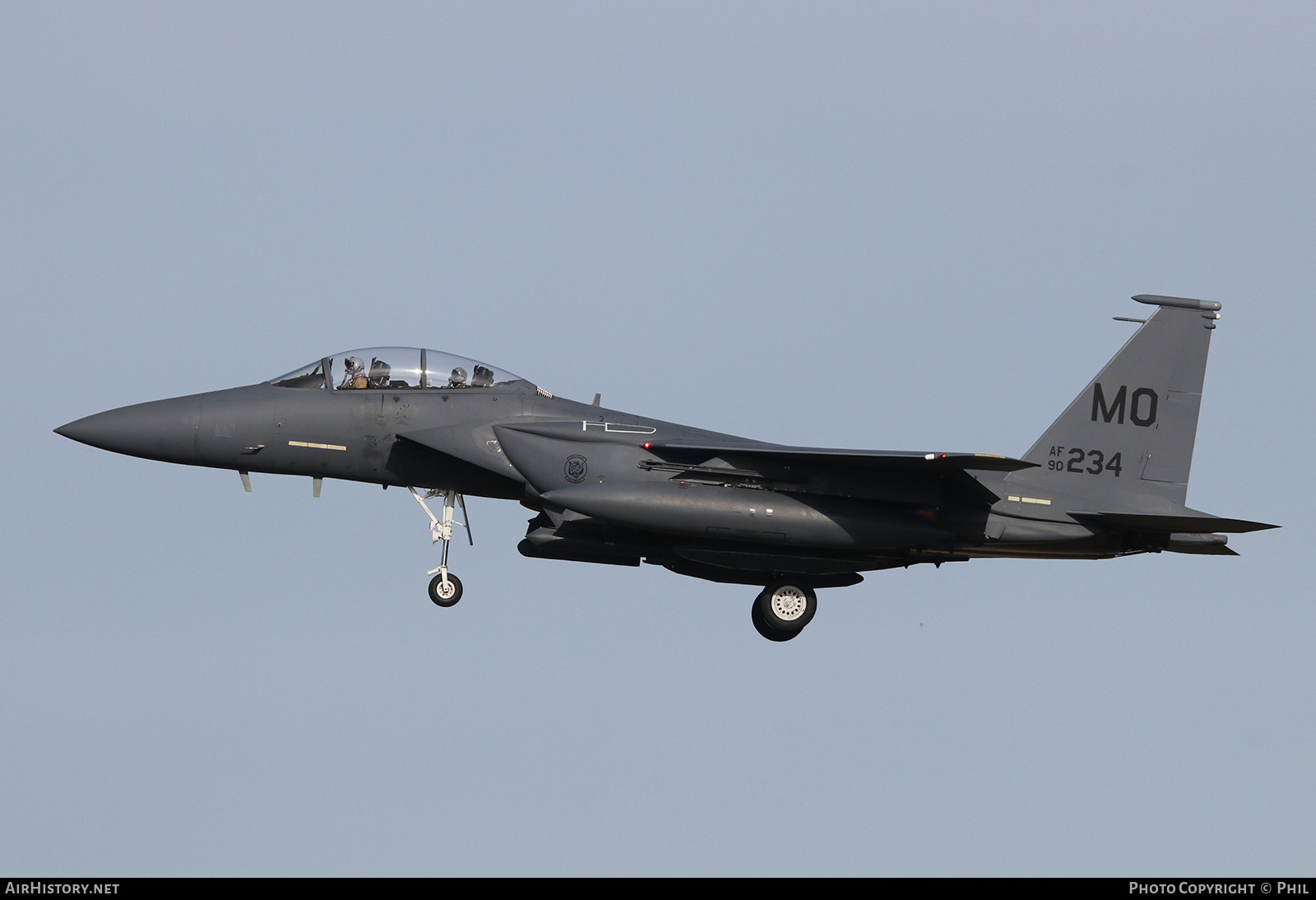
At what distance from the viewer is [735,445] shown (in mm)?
19766

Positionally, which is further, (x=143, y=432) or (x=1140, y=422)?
(x=1140, y=422)

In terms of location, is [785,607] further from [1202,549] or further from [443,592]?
[1202,549]

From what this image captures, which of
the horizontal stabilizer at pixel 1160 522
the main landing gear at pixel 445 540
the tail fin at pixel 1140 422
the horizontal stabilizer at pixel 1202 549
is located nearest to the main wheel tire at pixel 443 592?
the main landing gear at pixel 445 540

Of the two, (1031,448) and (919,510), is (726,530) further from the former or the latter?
(1031,448)

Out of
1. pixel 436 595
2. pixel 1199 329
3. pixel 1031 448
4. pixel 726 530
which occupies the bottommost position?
pixel 436 595

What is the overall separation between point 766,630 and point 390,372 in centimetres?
593

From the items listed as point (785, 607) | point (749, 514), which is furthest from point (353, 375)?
point (785, 607)

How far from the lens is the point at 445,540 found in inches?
A: 811

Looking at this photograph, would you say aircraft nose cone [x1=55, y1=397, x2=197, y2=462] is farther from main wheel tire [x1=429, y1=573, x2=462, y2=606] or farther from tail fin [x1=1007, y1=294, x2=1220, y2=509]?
tail fin [x1=1007, y1=294, x2=1220, y2=509]

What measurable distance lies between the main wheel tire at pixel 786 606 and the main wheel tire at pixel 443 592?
13.0 feet

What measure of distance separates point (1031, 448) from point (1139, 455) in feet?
4.55

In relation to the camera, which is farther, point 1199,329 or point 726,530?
point 1199,329

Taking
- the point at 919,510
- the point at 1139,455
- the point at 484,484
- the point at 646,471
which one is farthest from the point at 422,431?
the point at 1139,455

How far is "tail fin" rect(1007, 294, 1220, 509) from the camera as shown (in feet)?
68.5
